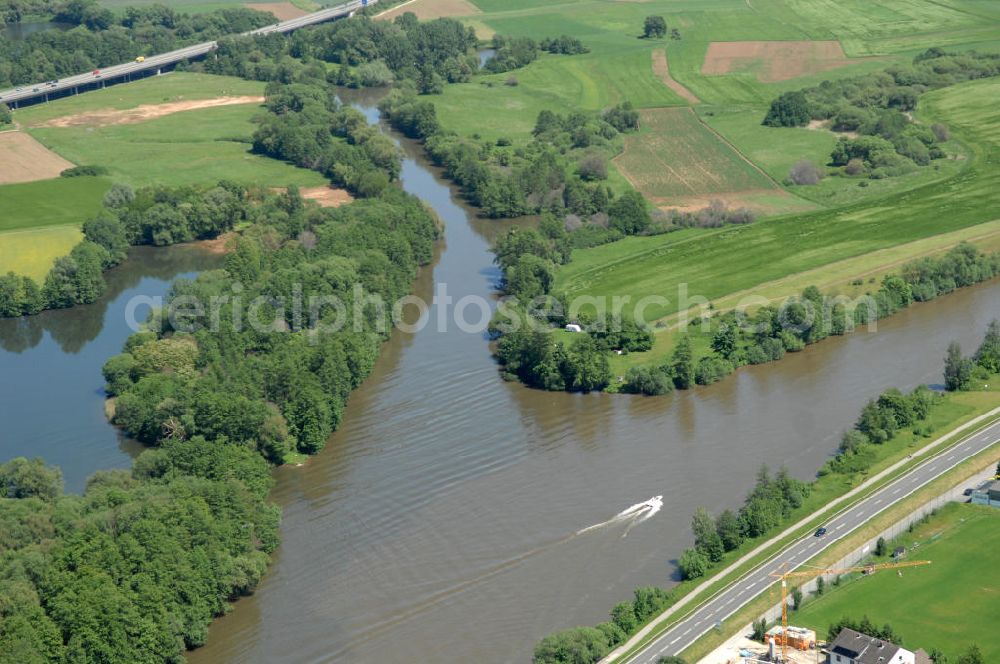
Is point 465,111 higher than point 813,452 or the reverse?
higher

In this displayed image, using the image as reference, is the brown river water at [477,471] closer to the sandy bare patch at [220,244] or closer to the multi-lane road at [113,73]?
the sandy bare patch at [220,244]

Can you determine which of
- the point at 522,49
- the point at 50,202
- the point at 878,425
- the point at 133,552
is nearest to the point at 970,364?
the point at 878,425

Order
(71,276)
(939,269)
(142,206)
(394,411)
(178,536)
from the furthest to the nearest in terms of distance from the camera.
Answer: (142,206) → (71,276) → (939,269) → (394,411) → (178,536)

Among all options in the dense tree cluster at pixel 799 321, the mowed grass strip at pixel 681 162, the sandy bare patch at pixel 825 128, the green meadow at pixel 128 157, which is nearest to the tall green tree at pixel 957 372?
the dense tree cluster at pixel 799 321

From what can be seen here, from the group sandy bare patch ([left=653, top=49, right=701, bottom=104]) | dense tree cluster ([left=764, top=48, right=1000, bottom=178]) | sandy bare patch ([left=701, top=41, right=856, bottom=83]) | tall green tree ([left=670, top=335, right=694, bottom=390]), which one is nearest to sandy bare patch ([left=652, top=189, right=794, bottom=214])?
dense tree cluster ([left=764, top=48, right=1000, bottom=178])

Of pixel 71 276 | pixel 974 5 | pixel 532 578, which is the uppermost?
pixel 974 5

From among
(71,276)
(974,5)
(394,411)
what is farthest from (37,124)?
(974,5)

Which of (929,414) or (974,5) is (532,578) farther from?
(974,5)

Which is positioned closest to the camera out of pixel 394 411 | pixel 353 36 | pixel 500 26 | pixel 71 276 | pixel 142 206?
pixel 394 411
